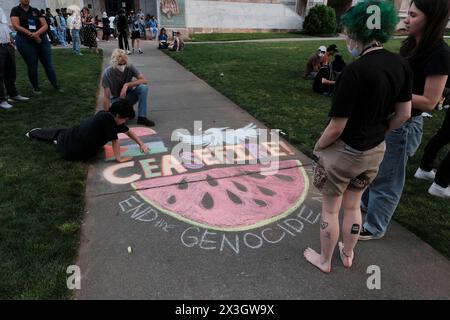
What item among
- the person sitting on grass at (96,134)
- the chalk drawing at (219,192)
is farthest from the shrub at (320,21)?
the person sitting on grass at (96,134)

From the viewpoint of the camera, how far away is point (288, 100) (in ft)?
23.3

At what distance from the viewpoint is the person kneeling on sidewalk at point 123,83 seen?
5129 millimetres

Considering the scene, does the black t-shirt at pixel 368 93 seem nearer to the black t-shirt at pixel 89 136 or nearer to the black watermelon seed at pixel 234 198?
the black watermelon seed at pixel 234 198

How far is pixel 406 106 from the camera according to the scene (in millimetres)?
2078

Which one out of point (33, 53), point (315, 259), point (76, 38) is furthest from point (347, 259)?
point (76, 38)

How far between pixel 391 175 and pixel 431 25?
44.3 inches

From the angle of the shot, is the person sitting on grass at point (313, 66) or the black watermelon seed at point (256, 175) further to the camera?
the person sitting on grass at point (313, 66)

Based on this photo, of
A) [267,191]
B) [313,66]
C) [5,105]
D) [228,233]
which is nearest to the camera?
[228,233]

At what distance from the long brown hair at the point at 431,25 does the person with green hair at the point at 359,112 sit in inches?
21.3

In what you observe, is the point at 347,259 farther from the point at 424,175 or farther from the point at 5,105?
the point at 5,105

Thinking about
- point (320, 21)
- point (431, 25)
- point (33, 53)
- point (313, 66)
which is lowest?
point (313, 66)

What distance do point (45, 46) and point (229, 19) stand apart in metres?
19.8
